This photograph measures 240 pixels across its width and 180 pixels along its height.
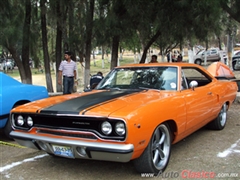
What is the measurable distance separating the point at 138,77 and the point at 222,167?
1.90m

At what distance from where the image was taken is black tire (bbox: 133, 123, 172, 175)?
10.8 ft

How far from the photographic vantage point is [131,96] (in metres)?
3.85

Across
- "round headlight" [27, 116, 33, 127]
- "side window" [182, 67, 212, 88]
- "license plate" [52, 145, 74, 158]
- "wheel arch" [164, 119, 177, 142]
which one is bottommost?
"license plate" [52, 145, 74, 158]

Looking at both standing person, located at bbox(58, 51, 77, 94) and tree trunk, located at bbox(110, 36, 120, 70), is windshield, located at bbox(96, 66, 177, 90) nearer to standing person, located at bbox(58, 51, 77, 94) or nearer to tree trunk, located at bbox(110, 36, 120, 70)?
standing person, located at bbox(58, 51, 77, 94)

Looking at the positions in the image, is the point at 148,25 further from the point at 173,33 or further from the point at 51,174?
the point at 51,174

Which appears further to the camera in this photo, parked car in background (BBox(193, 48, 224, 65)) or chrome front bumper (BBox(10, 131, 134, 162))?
parked car in background (BBox(193, 48, 224, 65))

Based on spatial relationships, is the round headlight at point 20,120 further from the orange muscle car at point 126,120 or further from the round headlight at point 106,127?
the round headlight at point 106,127

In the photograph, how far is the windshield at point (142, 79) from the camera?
4395 mm

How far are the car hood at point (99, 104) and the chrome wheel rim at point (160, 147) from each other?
1.42ft

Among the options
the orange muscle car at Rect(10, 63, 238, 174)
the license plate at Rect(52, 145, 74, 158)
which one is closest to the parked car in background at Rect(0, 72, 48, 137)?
the orange muscle car at Rect(10, 63, 238, 174)

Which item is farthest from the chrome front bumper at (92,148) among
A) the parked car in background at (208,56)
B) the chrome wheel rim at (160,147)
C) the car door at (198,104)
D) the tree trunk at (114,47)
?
the parked car in background at (208,56)

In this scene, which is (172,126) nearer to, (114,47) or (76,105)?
(76,105)

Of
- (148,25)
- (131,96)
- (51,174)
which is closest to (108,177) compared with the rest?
(51,174)

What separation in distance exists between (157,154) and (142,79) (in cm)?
144
